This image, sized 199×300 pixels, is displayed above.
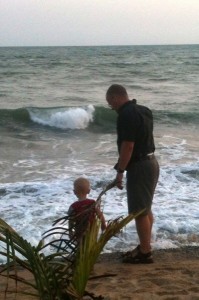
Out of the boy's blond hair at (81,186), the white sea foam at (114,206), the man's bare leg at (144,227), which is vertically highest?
the boy's blond hair at (81,186)

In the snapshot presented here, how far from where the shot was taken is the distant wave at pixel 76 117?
17.0 metres

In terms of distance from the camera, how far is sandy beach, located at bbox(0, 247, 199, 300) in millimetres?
4055

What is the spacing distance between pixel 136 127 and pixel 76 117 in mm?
13646

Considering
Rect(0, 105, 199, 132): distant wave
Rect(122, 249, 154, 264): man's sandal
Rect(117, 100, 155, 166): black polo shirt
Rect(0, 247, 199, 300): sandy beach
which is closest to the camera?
Rect(0, 247, 199, 300): sandy beach

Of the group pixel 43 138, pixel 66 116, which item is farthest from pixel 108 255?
pixel 66 116

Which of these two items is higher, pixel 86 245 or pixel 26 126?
pixel 86 245

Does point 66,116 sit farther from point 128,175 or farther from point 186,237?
point 128,175

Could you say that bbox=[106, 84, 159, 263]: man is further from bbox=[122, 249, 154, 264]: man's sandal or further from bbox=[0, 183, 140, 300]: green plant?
bbox=[0, 183, 140, 300]: green plant

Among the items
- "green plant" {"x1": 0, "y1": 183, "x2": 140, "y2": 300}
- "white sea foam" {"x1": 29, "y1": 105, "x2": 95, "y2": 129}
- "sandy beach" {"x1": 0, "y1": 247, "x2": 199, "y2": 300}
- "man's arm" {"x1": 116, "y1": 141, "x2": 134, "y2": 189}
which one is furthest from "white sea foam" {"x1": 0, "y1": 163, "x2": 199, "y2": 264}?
"white sea foam" {"x1": 29, "y1": 105, "x2": 95, "y2": 129}

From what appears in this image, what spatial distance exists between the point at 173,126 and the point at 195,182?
319 inches

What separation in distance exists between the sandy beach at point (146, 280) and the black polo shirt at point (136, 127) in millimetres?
1047

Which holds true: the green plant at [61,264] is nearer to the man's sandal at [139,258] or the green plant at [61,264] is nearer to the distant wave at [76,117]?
the man's sandal at [139,258]

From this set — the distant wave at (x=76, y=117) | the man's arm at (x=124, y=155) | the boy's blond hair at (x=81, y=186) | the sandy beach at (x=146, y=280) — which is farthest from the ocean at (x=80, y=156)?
the man's arm at (x=124, y=155)

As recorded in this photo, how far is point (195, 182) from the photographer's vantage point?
8609 millimetres
